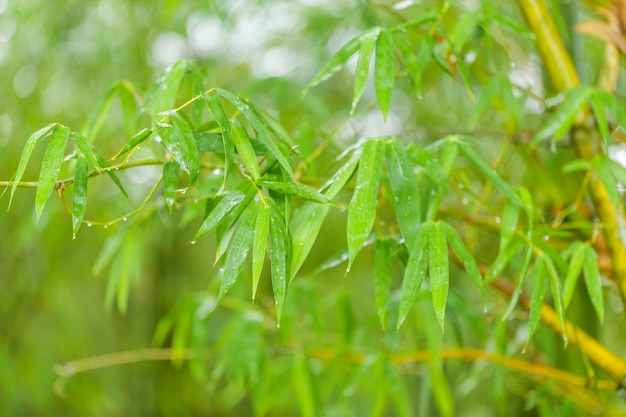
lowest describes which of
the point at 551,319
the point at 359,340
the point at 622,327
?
the point at 622,327

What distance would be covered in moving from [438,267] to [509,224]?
17 cm

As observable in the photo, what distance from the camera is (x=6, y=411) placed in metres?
2.18

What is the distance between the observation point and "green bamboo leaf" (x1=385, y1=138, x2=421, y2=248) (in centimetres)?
76

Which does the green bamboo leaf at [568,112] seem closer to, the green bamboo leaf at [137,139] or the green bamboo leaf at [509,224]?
the green bamboo leaf at [509,224]

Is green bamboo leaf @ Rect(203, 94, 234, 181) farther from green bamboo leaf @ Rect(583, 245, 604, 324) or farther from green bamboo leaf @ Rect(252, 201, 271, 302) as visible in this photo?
green bamboo leaf @ Rect(583, 245, 604, 324)

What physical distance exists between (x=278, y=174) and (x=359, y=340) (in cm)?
71

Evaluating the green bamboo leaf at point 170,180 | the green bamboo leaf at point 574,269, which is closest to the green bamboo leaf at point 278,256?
the green bamboo leaf at point 170,180

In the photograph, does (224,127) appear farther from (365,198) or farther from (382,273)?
(382,273)

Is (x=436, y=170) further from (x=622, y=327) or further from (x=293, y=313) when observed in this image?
(x=622, y=327)

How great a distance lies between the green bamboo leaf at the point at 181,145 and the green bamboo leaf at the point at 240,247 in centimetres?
6

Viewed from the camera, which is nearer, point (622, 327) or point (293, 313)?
point (293, 313)

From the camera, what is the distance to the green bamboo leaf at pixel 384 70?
32.3 inches

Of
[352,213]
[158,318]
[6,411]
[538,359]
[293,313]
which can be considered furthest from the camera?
[158,318]

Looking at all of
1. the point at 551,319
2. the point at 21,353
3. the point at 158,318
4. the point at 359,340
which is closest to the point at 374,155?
the point at 551,319
